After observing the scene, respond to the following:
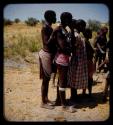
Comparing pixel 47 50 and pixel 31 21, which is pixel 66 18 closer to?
pixel 47 50

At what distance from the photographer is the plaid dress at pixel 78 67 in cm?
619

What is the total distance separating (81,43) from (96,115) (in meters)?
1.11

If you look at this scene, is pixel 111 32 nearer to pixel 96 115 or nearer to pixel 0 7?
pixel 0 7

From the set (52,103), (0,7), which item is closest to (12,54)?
(52,103)

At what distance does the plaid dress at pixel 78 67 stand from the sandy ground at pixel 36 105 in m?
0.41

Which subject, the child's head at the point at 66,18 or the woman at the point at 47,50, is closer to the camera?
the child's head at the point at 66,18

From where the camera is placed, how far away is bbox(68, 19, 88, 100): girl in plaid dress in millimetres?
6141

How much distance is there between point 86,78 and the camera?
6.34 m

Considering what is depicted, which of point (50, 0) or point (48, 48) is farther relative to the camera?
point (48, 48)

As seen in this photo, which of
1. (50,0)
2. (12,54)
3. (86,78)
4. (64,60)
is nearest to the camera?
(50,0)

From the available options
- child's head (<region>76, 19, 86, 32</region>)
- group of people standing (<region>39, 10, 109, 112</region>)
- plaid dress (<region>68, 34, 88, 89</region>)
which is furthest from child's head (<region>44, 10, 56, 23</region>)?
plaid dress (<region>68, 34, 88, 89</region>)

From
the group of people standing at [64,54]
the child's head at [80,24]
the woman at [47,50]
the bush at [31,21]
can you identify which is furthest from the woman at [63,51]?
the bush at [31,21]

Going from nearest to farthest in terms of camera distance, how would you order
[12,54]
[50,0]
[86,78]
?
[50,0] < [86,78] < [12,54]

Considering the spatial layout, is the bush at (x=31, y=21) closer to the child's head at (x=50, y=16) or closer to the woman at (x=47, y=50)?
the woman at (x=47, y=50)
